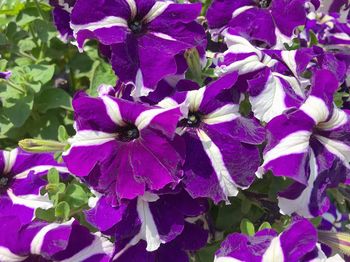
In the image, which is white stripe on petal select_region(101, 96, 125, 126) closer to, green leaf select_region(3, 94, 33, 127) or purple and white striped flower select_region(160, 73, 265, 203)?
purple and white striped flower select_region(160, 73, 265, 203)

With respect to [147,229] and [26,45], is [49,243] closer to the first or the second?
[147,229]

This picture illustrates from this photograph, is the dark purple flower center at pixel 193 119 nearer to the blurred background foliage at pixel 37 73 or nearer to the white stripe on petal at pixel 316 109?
the white stripe on petal at pixel 316 109

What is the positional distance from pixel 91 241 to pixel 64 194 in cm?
14

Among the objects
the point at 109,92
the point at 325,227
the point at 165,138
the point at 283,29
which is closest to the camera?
the point at 165,138

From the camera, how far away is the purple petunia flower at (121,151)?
883 millimetres

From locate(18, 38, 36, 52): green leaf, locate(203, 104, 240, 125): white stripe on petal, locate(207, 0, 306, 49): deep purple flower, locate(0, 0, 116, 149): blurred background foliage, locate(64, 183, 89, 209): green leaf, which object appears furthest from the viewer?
locate(18, 38, 36, 52): green leaf

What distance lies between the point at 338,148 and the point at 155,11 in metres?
0.43

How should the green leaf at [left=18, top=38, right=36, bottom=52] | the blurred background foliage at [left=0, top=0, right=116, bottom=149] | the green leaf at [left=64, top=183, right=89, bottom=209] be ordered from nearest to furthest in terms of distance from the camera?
1. the green leaf at [left=64, top=183, right=89, bottom=209]
2. the blurred background foliage at [left=0, top=0, right=116, bottom=149]
3. the green leaf at [left=18, top=38, right=36, bottom=52]

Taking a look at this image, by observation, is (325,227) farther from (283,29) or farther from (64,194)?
(64,194)

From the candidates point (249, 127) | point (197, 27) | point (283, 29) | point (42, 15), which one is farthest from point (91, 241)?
point (42, 15)

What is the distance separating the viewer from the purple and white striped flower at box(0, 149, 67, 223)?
3.39ft

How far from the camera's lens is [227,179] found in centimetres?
93

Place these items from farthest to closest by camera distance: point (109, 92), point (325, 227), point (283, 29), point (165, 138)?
point (325, 227) < point (283, 29) < point (109, 92) < point (165, 138)

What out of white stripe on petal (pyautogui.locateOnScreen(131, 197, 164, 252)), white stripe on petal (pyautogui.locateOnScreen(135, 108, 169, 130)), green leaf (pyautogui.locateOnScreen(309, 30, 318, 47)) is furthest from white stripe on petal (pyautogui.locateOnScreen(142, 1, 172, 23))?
green leaf (pyautogui.locateOnScreen(309, 30, 318, 47))
